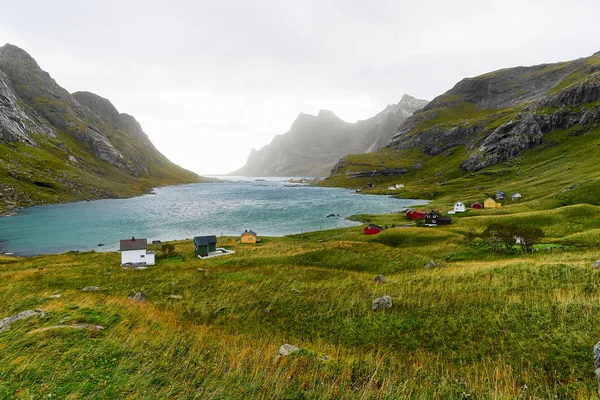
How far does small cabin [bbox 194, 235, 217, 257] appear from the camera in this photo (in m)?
61.8

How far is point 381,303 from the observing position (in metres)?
23.5

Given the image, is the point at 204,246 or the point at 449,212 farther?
the point at 449,212

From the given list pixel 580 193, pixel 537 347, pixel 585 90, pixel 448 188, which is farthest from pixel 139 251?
pixel 585 90

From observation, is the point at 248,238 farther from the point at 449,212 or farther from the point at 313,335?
the point at 449,212

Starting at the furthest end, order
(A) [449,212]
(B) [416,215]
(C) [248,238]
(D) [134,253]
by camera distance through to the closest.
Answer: (A) [449,212], (B) [416,215], (C) [248,238], (D) [134,253]

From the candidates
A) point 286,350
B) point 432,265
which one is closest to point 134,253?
point 286,350

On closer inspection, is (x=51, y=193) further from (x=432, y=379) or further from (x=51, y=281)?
(x=432, y=379)

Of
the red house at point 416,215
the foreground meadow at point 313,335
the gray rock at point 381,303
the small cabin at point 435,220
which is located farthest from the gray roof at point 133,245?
the red house at point 416,215

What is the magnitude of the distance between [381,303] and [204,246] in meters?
48.2

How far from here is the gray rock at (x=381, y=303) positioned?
23156 mm

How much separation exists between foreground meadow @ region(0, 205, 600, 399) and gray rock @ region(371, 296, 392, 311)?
2.21ft

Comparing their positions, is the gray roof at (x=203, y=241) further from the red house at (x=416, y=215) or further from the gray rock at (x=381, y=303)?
the red house at (x=416, y=215)

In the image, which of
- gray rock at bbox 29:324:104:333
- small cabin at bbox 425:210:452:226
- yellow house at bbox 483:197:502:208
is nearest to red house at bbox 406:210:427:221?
small cabin at bbox 425:210:452:226

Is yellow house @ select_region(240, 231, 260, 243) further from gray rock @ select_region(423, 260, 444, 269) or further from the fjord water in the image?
gray rock @ select_region(423, 260, 444, 269)
